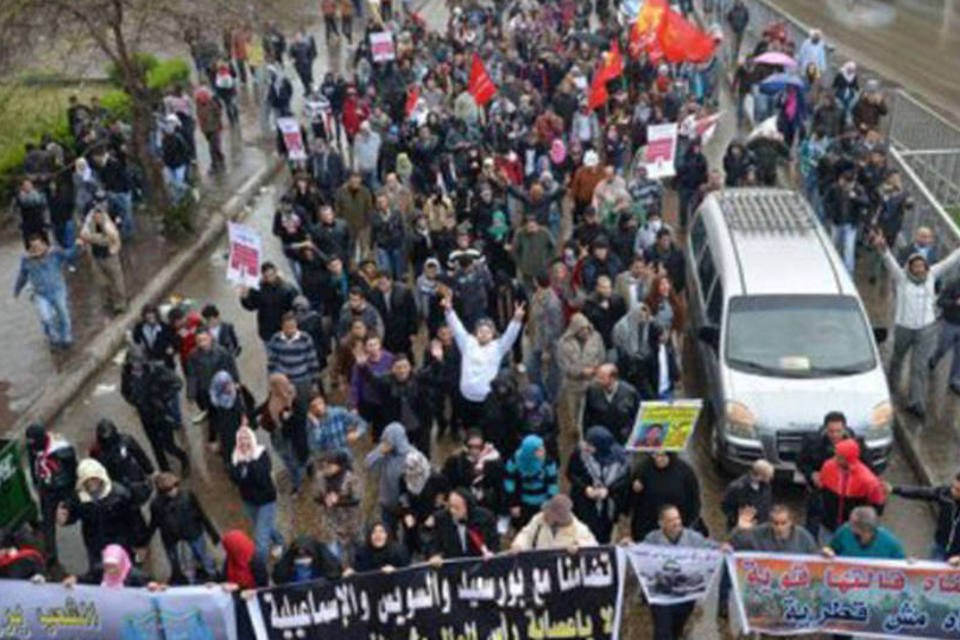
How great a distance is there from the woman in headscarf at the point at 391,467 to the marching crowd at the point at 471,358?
0.06 feet

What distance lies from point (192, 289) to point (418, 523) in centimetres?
888

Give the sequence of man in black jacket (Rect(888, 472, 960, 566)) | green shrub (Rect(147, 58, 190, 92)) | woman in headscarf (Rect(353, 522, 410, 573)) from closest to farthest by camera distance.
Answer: woman in headscarf (Rect(353, 522, 410, 573)) → man in black jacket (Rect(888, 472, 960, 566)) → green shrub (Rect(147, 58, 190, 92))

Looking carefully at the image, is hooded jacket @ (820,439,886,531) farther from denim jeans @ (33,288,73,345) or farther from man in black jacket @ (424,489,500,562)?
denim jeans @ (33,288,73,345)

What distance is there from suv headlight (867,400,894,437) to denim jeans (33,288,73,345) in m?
8.99

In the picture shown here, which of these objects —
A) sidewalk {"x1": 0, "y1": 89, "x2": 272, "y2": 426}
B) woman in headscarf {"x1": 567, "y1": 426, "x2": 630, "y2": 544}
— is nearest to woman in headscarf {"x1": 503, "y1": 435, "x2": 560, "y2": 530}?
woman in headscarf {"x1": 567, "y1": 426, "x2": 630, "y2": 544}

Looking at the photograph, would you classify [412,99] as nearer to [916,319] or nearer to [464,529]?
[916,319]

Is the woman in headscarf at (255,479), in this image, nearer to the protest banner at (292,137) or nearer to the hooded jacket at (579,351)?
the hooded jacket at (579,351)

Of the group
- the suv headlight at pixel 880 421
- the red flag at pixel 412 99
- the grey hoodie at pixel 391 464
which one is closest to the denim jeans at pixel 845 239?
the suv headlight at pixel 880 421

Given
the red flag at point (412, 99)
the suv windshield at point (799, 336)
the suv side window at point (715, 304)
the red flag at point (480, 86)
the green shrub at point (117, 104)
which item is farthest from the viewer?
the green shrub at point (117, 104)

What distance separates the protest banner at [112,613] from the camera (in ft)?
26.9

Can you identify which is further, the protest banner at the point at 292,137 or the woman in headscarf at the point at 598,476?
the protest banner at the point at 292,137

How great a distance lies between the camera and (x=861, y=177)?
15.6 metres

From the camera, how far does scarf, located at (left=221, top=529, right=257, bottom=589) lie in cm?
855

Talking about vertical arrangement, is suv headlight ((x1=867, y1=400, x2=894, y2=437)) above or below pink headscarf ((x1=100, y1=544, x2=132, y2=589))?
below
